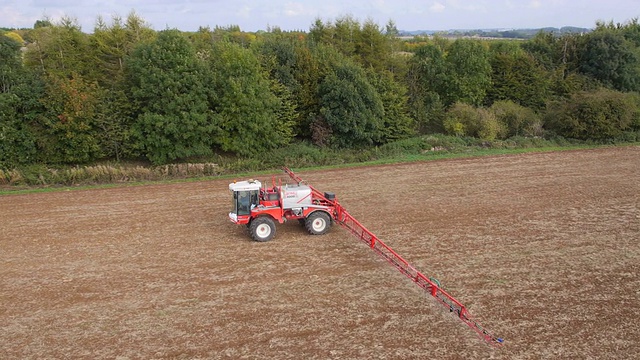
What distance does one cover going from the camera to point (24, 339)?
377 inches

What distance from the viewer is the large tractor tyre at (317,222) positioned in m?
14.4

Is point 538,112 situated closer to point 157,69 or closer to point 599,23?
point 599,23

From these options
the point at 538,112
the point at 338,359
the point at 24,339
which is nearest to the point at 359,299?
the point at 338,359

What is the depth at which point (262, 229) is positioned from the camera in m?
14.0

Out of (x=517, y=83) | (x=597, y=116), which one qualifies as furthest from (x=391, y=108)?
(x=597, y=116)

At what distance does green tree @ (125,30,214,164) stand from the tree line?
0.22 ft

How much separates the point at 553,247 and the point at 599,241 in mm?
1539

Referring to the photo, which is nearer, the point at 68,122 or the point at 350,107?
the point at 68,122

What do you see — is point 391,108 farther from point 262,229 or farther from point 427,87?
point 262,229

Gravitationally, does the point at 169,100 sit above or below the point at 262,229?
above

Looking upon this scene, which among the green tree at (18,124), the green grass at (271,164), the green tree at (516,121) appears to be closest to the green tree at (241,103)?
the green grass at (271,164)

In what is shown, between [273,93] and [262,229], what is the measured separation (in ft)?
44.6

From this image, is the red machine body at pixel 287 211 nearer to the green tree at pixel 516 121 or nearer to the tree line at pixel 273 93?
the tree line at pixel 273 93

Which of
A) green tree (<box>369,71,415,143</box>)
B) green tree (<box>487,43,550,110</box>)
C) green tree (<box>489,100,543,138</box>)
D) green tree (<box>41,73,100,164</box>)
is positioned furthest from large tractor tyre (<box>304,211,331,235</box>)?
green tree (<box>487,43,550,110</box>)
